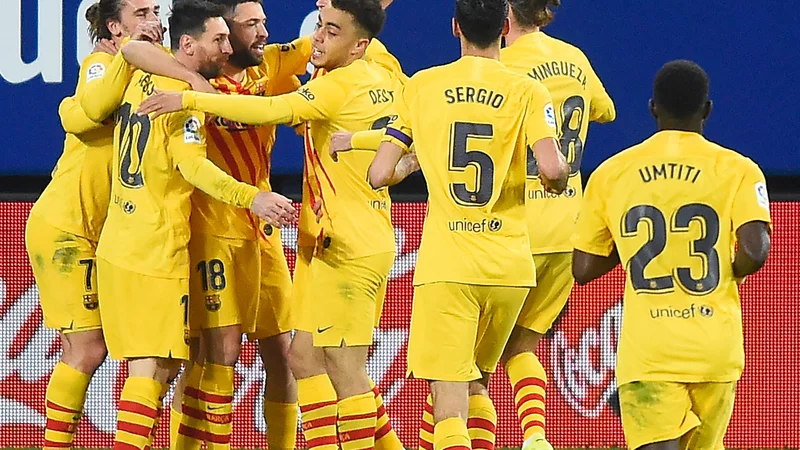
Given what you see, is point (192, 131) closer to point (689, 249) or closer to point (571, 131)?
point (571, 131)

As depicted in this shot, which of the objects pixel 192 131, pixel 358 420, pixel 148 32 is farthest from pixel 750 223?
pixel 148 32

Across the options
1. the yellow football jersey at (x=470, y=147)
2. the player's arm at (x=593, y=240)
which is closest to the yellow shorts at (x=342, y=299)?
the yellow football jersey at (x=470, y=147)

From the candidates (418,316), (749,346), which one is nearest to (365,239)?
(418,316)

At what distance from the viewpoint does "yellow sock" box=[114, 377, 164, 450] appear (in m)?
6.23

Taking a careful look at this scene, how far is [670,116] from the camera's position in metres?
5.32

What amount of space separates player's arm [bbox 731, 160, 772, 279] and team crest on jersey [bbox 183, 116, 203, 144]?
2.13 m

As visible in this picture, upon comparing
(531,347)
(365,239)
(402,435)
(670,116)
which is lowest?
(402,435)

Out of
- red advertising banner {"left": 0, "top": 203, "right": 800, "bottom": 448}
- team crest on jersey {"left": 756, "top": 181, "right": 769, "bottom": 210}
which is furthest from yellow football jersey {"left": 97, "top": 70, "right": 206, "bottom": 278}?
team crest on jersey {"left": 756, "top": 181, "right": 769, "bottom": 210}

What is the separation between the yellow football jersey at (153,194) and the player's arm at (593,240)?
159 centimetres

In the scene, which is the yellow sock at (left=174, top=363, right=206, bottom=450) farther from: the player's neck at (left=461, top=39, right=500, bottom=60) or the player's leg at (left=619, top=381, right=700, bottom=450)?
the player's leg at (left=619, top=381, right=700, bottom=450)

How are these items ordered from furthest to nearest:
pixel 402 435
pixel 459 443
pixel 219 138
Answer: pixel 402 435, pixel 219 138, pixel 459 443

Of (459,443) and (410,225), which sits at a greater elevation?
(410,225)

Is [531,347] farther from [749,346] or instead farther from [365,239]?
[749,346]

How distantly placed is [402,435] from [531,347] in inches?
63.0
